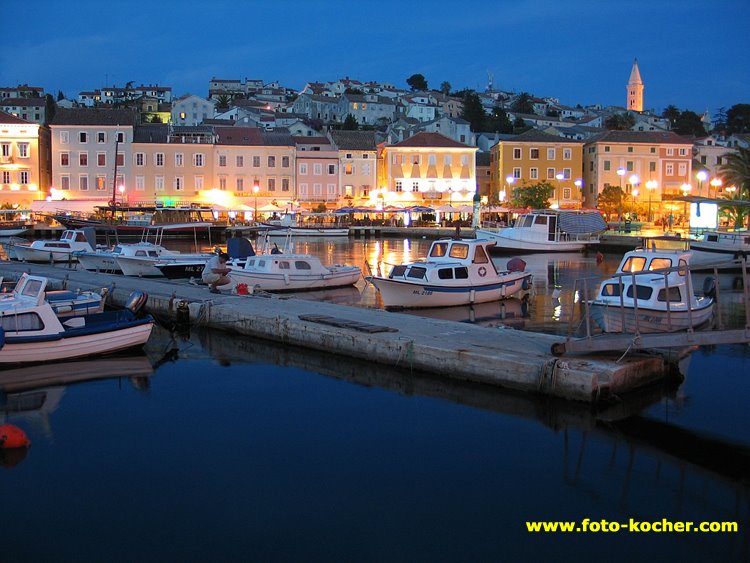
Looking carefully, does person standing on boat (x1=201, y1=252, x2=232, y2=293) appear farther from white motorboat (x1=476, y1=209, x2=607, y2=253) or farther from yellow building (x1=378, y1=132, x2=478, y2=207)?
yellow building (x1=378, y1=132, x2=478, y2=207)

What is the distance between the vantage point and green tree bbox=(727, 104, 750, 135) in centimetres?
16875

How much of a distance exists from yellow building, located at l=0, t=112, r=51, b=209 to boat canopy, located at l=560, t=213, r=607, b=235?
51.1 metres

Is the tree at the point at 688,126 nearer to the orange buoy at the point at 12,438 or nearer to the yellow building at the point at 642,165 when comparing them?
the yellow building at the point at 642,165

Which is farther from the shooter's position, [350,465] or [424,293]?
[424,293]

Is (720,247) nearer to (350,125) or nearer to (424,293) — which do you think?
(424,293)

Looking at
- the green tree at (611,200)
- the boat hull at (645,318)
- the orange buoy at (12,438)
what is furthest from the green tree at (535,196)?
the orange buoy at (12,438)

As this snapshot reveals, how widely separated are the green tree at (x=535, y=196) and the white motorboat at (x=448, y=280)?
5073 cm

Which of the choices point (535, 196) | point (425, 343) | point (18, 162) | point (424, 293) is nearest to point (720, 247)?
point (424, 293)

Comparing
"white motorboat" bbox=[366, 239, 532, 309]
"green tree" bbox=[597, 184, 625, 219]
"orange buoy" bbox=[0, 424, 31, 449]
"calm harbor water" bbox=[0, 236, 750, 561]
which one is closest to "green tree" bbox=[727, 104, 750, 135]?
"green tree" bbox=[597, 184, 625, 219]

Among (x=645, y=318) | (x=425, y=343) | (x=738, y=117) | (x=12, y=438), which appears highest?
(x=738, y=117)

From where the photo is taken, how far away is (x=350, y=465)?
12.4m

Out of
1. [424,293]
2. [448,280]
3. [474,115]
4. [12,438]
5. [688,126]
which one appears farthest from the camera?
[688,126]

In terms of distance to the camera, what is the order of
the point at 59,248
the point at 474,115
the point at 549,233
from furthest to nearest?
the point at 474,115 → the point at 549,233 → the point at 59,248

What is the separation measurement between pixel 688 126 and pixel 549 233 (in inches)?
4337
